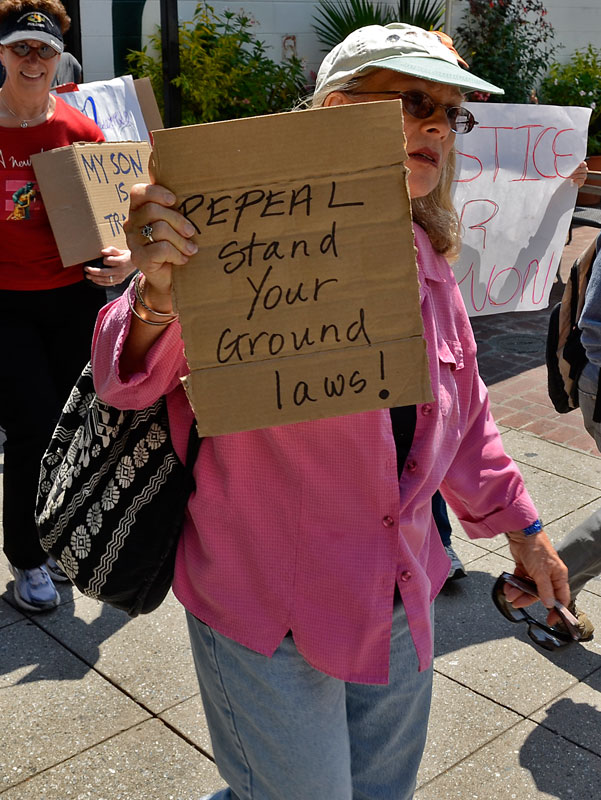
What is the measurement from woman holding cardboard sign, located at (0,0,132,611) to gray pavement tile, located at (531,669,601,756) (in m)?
1.82

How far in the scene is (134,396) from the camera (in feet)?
5.60

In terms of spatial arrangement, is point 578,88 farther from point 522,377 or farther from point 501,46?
point 522,377

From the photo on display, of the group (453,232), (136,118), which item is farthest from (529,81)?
(453,232)

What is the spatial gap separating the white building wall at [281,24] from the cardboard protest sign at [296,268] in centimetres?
883

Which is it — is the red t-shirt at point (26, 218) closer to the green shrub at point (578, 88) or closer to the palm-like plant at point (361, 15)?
the palm-like plant at point (361, 15)

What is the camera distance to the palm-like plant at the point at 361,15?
11.3 m

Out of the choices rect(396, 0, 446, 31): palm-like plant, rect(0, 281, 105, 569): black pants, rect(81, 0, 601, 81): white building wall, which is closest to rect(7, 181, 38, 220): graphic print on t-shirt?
rect(0, 281, 105, 569): black pants

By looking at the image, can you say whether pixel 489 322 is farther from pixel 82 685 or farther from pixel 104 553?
pixel 104 553

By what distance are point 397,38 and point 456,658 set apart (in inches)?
90.4

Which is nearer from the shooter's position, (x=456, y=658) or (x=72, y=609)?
(x=456, y=658)

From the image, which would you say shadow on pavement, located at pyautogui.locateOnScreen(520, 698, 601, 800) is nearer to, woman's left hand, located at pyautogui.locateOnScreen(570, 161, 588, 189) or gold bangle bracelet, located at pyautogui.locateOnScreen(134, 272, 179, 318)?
gold bangle bracelet, located at pyautogui.locateOnScreen(134, 272, 179, 318)

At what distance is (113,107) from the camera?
5391mm

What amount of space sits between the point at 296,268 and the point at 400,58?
532mm

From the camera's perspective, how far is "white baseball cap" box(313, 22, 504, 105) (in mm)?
1788
